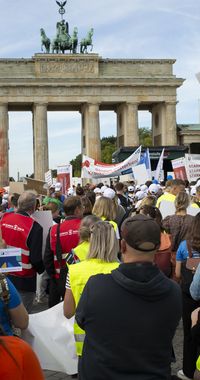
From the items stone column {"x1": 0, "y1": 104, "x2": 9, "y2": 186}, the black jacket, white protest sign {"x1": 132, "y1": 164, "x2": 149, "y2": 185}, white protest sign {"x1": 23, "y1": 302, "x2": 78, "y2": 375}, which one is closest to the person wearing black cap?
the black jacket

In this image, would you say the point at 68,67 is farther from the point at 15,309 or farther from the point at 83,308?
the point at 83,308

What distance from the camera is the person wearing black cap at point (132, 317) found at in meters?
3.23

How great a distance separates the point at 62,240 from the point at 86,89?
2226 inches

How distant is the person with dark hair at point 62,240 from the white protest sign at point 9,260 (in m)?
1.83

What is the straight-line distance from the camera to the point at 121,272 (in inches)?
130

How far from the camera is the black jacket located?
3.23 meters

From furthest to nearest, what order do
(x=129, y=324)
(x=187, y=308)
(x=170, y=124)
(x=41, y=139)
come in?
(x=170, y=124)
(x=41, y=139)
(x=187, y=308)
(x=129, y=324)

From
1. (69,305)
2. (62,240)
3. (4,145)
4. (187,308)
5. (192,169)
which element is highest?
(4,145)

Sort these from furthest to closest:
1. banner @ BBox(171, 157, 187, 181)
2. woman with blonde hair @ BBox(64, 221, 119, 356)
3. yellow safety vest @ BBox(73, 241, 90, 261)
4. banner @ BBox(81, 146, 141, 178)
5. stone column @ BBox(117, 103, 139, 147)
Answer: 1. stone column @ BBox(117, 103, 139, 147)
2. banner @ BBox(81, 146, 141, 178)
3. banner @ BBox(171, 157, 187, 181)
4. yellow safety vest @ BBox(73, 241, 90, 261)
5. woman with blonde hair @ BBox(64, 221, 119, 356)

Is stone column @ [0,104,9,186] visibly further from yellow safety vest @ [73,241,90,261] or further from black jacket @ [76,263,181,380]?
black jacket @ [76,263,181,380]

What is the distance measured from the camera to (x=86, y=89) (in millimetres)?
62219

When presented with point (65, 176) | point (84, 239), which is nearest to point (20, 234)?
point (84, 239)

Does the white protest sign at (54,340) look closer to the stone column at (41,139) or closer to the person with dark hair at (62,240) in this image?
the person with dark hair at (62,240)

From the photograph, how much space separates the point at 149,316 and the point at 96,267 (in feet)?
4.47
